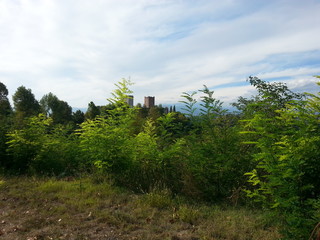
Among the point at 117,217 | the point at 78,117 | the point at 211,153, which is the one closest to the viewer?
the point at 117,217

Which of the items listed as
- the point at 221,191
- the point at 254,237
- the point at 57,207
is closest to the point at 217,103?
the point at 221,191

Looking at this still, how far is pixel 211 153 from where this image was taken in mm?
4945

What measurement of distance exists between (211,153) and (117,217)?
221 centimetres

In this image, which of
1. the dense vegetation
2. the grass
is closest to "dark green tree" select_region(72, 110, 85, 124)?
the dense vegetation

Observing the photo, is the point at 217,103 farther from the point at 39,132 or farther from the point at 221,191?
the point at 39,132

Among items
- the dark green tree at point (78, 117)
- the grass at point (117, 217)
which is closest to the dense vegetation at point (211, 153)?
the grass at point (117, 217)

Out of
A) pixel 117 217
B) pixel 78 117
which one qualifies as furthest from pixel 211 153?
pixel 78 117

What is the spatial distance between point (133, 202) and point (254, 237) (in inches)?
94.8

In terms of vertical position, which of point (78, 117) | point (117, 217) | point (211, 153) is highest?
point (78, 117)

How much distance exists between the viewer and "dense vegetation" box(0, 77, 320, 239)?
3061 millimetres

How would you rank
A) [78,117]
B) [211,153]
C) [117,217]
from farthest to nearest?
[78,117] → [211,153] → [117,217]

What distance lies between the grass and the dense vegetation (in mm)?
447

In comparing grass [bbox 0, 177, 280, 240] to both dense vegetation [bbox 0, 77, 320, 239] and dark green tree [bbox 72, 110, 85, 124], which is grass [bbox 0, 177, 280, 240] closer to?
dense vegetation [bbox 0, 77, 320, 239]

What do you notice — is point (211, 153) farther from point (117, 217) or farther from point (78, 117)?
point (78, 117)
